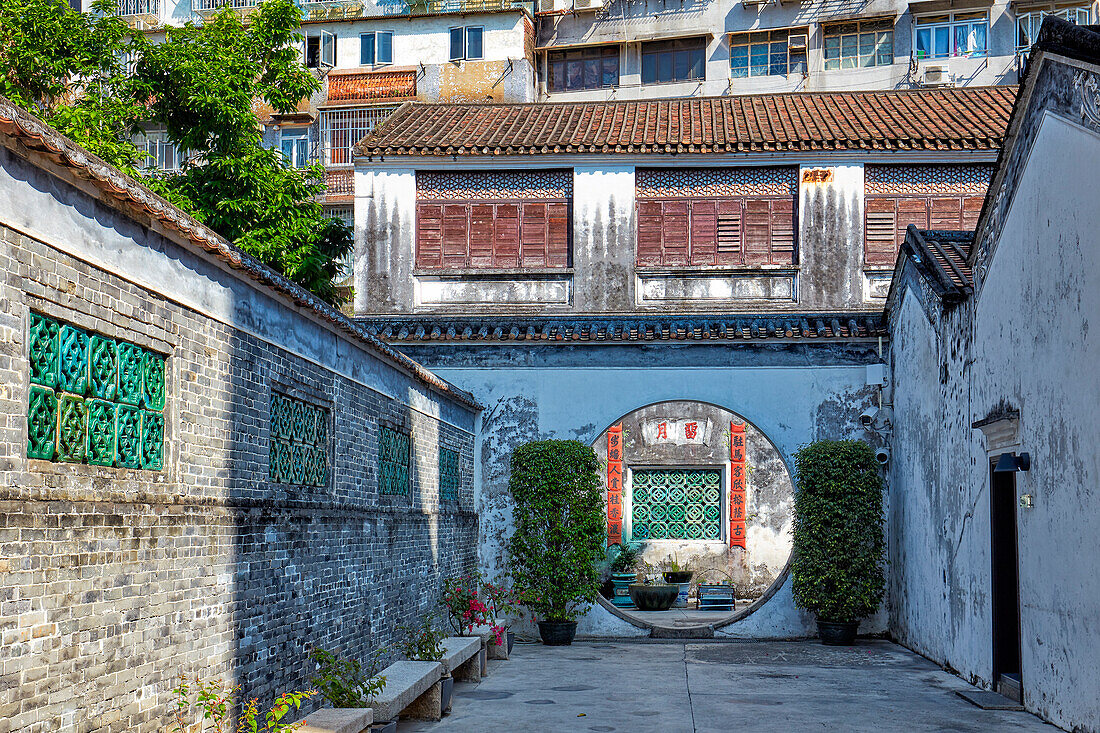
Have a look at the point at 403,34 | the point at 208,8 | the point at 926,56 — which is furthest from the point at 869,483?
the point at 208,8

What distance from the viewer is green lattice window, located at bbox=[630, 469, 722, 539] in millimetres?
20188

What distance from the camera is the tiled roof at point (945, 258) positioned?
33.1 ft

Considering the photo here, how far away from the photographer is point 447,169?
1485 centimetres

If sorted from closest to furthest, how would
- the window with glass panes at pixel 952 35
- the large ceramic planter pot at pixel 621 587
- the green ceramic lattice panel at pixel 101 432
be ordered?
the green ceramic lattice panel at pixel 101 432
the large ceramic planter pot at pixel 621 587
the window with glass panes at pixel 952 35

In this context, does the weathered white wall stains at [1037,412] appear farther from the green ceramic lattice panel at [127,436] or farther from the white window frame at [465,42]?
the white window frame at [465,42]

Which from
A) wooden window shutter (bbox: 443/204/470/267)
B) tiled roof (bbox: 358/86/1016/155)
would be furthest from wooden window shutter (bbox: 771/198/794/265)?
wooden window shutter (bbox: 443/204/470/267)

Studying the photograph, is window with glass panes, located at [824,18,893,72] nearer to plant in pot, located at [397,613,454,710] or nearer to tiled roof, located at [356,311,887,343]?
tiled roof, located at [356,311,887,343]

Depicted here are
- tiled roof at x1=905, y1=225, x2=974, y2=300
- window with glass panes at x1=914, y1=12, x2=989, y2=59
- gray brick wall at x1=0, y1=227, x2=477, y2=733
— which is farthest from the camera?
window with glass panes at x1=914, y1=12, x2=989, y2=59

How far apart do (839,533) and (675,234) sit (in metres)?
4.39

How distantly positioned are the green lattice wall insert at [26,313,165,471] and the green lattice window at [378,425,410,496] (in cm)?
411

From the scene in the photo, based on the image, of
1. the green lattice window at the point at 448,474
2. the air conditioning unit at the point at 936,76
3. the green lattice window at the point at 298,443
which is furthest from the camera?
the air conditioning unit at the point at 936,76

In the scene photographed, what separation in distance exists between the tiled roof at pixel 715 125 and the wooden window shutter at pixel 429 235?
2.49ft

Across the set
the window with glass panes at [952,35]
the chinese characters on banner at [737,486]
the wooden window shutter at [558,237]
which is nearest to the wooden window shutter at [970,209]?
the wooden window shutter at [558,237]

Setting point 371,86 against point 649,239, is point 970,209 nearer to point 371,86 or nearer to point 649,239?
point 649,239
